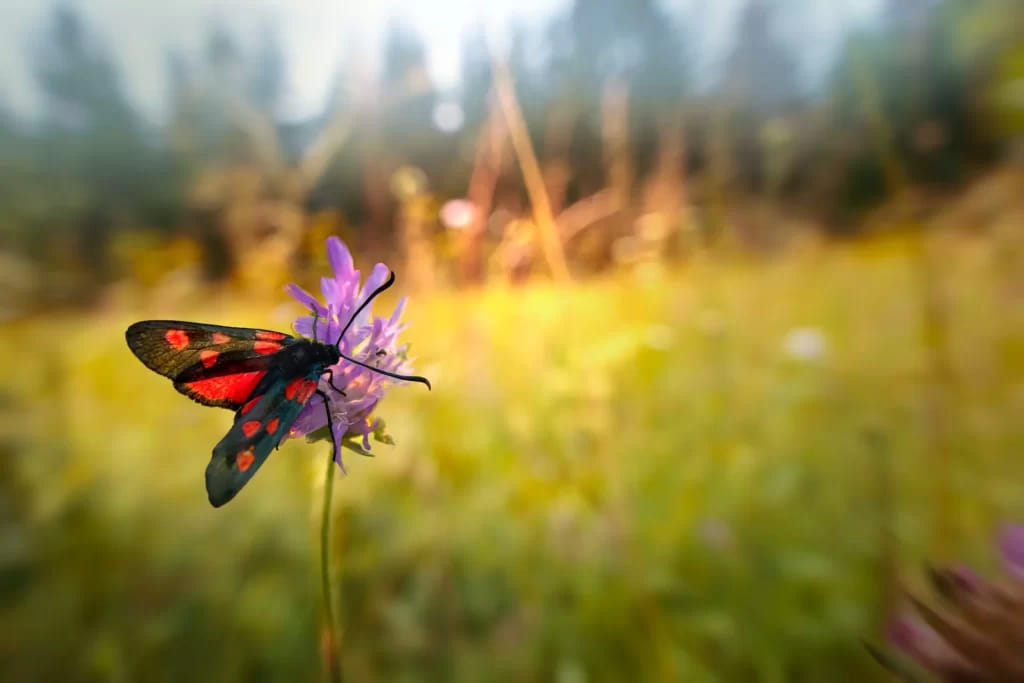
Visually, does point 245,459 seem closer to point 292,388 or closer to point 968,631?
point 292,388

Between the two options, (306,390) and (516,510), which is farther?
(516,510)

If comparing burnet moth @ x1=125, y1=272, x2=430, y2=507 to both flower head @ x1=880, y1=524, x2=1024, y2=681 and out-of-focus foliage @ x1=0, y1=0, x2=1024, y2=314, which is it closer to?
flower head @ x1=880, y1=524, x2=1024, y2=681

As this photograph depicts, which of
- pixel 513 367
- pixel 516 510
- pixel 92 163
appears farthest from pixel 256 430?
pixel 92 163

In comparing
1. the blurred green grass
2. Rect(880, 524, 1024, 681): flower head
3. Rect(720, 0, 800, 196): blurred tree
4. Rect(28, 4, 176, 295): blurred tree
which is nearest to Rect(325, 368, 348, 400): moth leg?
Rect(880, 524, 1024, 681): flower head

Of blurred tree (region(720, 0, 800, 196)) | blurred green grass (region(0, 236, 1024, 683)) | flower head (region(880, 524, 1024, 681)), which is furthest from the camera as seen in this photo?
blurred tree (region(720, 0, 800, 196))

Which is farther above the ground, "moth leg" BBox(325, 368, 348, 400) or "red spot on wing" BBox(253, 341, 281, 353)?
"red spot on wing" BBox(253, 341, 281, 353)

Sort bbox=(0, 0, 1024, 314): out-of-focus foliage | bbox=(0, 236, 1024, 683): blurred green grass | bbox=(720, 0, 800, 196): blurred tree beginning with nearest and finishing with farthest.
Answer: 1. bbox=(0, 236, 1024, 683): blurred green grass
2. bbox=(0, 0, 1024, 314): out-of-focus foliage
3. bbox=(720, 0, 800, 196): blurred tree

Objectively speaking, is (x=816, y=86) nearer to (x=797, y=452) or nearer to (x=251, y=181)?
(x=797, y=452)
